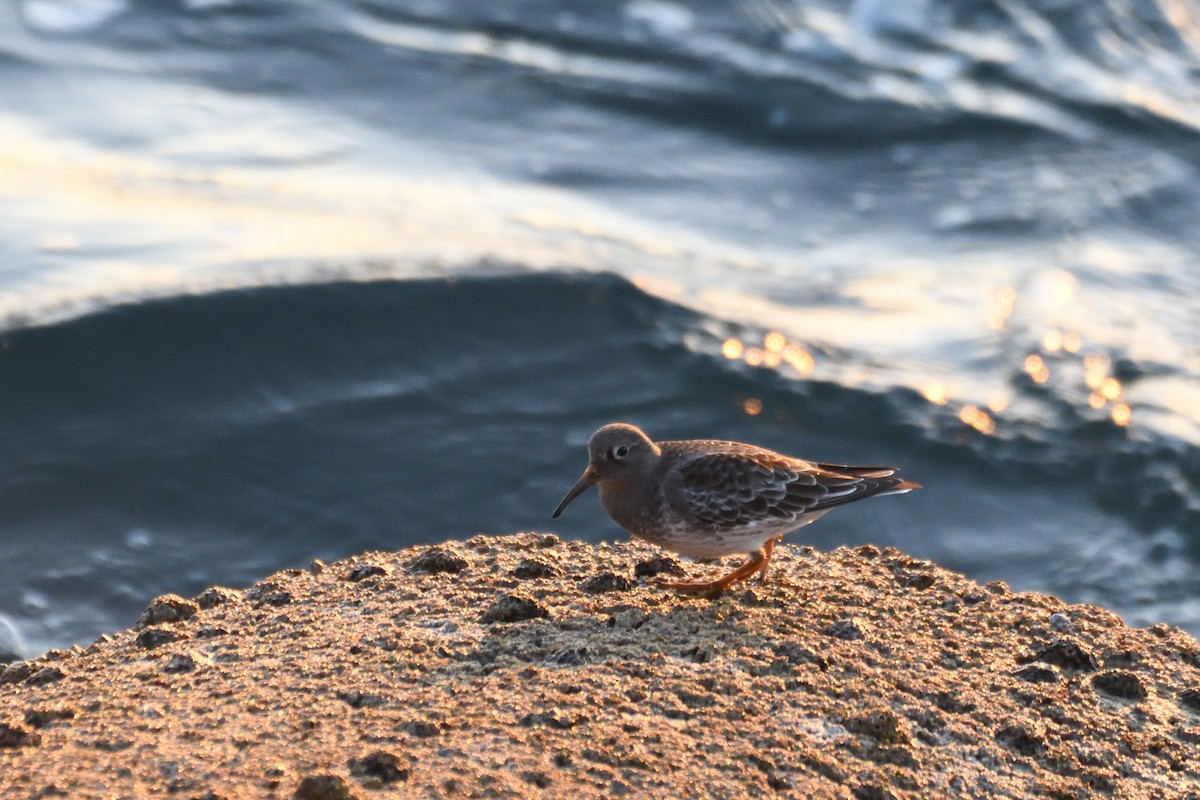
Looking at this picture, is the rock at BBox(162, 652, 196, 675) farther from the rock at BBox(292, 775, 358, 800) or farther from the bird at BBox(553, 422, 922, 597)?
the bird at BBox(553, 422, 922, 597)

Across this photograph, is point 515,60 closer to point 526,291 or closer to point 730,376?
point 526,291

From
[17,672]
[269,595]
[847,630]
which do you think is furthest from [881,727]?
[17,672]

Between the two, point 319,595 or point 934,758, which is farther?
point 319,595

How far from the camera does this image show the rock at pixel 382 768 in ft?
12.6

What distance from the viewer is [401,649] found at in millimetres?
4695

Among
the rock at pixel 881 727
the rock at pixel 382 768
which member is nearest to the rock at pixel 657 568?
the rock at pixel 881 727

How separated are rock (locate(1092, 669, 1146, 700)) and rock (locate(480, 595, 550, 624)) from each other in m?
1.96

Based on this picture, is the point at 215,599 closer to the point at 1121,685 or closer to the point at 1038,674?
the point at 1038,674

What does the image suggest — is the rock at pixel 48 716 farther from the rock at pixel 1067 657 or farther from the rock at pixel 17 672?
the rock at pixel 1067 657

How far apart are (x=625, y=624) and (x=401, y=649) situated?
0.81m

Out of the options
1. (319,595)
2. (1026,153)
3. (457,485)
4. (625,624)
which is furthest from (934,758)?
(1026,153)

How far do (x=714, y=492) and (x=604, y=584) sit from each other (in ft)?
2.06

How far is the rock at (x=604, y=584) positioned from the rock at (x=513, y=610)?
→ 0.39m

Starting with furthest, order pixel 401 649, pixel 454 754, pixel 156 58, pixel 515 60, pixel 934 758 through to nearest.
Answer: pixel 515 60 < pixel 156 58 < pixel 401 649 < pixel 934 758 < pixel 454 754
